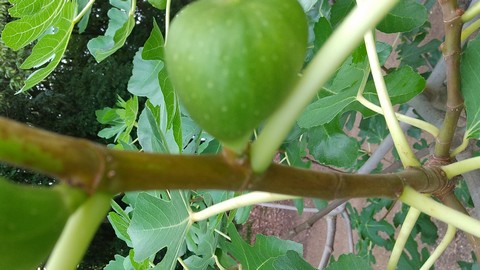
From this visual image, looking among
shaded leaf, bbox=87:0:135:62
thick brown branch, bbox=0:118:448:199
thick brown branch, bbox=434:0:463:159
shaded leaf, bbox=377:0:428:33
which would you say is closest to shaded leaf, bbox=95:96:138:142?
shaded leaf, bbox=87:0:135:62

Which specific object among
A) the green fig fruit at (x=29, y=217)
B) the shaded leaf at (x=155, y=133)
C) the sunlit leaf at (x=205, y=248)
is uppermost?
the green fig fruit at (x=29, y=217)

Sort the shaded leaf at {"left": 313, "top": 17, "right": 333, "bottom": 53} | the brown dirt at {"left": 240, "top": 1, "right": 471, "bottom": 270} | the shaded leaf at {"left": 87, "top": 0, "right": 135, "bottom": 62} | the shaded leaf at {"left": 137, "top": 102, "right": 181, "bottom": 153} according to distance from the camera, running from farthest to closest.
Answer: the brown dirt at {"left": 240, "top": 1, "right": 471, "bottom": 270} < the shaded leaf at {"left": 87, "top": 0, "right": 135, "bottom": 62} < the shaded leaf at {"left": 313, "top": 17, "right": 333, "bottom": 53} < the shaded leaf at {"left": 137, "top": 102, "right": 181, "bottom": 153}

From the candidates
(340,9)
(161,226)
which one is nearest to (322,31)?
(340,9)

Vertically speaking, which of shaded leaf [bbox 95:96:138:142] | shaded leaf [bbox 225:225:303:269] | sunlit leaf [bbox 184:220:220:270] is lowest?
shaded leaf [bbox 95:96:138:142]

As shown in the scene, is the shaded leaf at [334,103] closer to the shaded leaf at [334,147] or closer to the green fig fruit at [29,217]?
the shaded leaf at [334,147]

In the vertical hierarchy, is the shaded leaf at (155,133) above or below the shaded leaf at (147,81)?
above

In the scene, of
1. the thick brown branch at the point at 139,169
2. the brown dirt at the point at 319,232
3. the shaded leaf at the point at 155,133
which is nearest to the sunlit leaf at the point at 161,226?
the shaded leaf at the point at 155,133

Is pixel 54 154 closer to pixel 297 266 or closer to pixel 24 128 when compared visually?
pixel 24 128

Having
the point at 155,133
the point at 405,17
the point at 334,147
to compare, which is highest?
the point at 405,17

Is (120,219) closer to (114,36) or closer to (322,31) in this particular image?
(114,36)

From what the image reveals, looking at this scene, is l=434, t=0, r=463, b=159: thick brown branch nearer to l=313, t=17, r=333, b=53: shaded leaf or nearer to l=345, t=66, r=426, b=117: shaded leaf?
l=345, t=66, r=426, b=117: shaded leaf

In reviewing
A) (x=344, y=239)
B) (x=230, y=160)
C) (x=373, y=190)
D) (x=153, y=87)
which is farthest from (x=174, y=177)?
(x=344, y=239)
